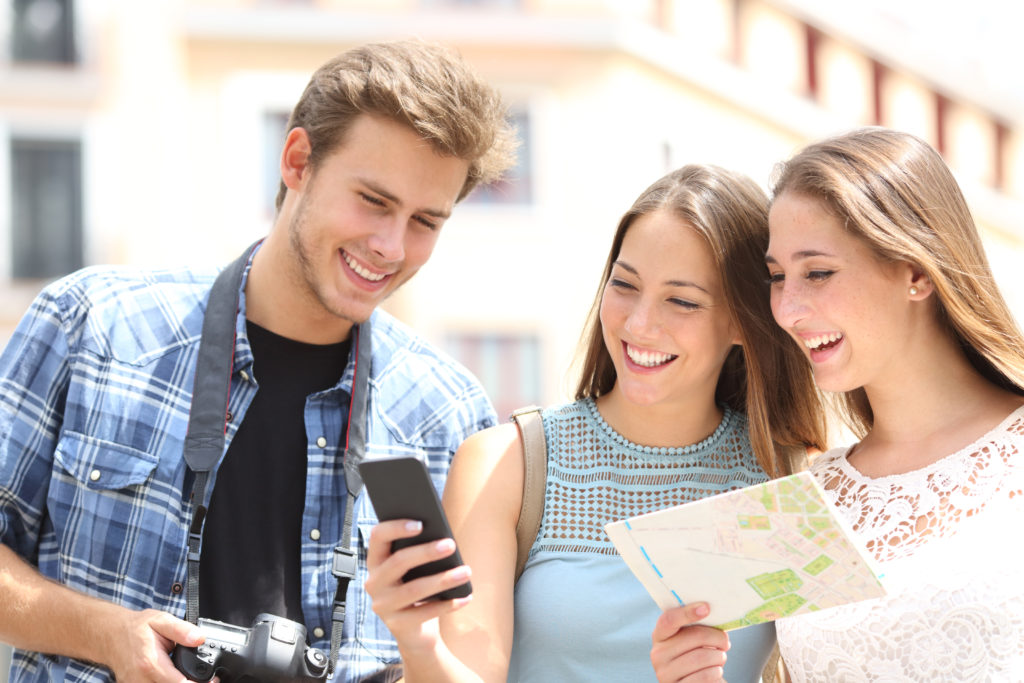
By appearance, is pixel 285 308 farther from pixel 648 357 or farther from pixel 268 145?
pixel 268 145

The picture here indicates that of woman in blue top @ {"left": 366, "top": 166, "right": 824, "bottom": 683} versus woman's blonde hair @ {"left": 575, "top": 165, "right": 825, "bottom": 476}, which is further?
woman's blonde hair @ {"left": 575, "top": 165, "right": 825, "bottom": 476}

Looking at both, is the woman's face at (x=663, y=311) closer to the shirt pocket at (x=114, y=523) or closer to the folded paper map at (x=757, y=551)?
the folded paper map at (x=757, y=551)

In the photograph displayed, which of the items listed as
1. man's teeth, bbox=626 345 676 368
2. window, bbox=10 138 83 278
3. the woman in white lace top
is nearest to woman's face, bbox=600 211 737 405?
man's teeth, bbox=626 345 676 368

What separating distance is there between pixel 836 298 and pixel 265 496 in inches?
57.0

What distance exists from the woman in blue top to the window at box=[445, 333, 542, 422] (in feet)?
42.8

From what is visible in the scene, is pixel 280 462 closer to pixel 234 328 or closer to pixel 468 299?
pixel 234 328

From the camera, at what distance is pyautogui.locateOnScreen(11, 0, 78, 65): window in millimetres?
16875

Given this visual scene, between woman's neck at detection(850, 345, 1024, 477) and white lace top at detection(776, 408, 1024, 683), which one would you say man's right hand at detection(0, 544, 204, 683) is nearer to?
white lace top at detection(776, 408, 1024, 683)

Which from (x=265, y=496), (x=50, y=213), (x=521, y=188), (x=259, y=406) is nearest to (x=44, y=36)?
(x=50, y=213)

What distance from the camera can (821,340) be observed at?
9.37ft

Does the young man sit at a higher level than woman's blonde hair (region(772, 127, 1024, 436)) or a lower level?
lower

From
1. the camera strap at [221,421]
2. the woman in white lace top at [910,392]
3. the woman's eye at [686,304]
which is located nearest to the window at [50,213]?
the camera strap at [221,421]

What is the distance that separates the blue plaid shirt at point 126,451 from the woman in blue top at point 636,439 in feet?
1.31

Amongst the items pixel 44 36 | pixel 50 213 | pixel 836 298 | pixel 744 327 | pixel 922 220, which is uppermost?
pixel 44 36
